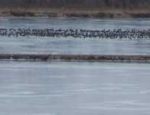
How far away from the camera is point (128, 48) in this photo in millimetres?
20000

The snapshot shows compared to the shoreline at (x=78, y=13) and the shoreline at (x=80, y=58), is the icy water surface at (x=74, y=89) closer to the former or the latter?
the shoreline at (x=80, y=58)

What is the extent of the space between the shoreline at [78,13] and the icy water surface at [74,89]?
23.0 meters

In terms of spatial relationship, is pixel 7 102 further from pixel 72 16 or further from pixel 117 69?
pixel 72 16

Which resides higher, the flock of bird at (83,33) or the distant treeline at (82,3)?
the distant treeline at (82,3)

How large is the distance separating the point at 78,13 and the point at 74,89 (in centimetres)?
2868

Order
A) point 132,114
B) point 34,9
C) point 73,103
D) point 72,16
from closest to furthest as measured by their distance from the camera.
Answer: point 132,114 < point 73,103 < point 72,16 < point 34,9

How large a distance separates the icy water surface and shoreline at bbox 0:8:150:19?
907 inches

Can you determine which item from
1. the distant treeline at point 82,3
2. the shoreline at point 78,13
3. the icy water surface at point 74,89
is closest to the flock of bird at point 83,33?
the icy water surface at point 74,89

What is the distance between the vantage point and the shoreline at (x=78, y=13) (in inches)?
1532

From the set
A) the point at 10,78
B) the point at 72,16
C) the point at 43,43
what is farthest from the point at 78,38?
the point at 72,16

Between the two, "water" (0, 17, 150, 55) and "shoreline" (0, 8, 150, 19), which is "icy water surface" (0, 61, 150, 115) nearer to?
"water" (0, 17, 150, 55)

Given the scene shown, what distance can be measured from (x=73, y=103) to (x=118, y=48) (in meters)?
9.05

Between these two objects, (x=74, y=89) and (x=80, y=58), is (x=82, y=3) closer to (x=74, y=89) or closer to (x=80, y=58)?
(x=80, y=58)

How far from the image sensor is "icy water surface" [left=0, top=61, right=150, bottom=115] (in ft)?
35.3
